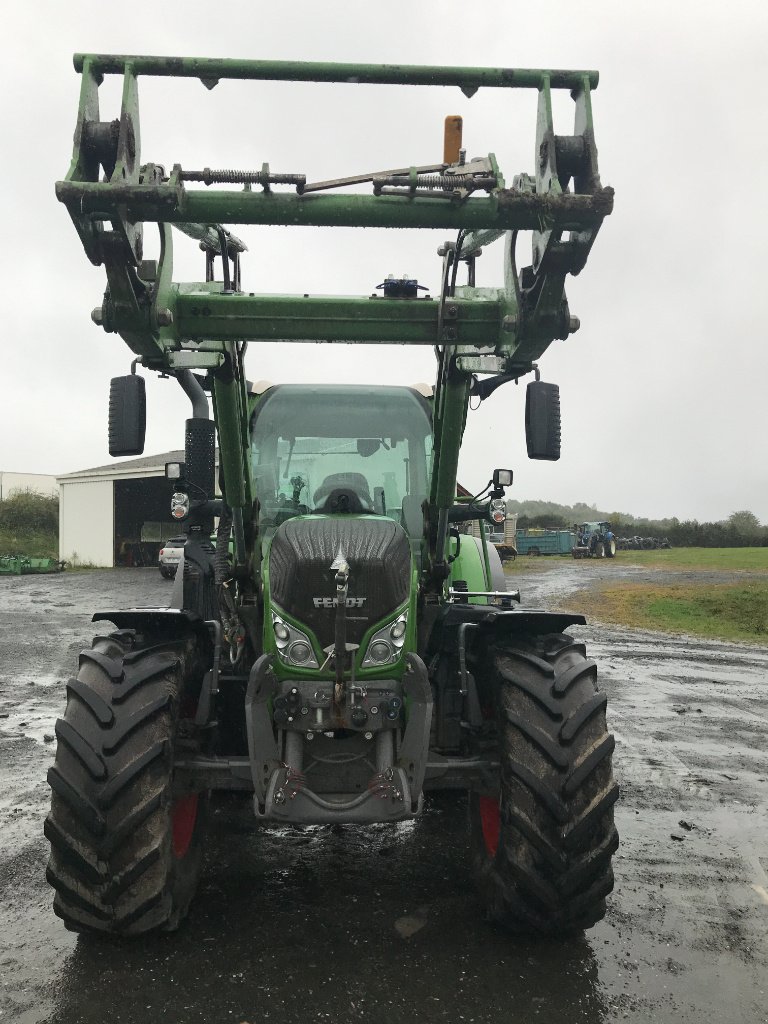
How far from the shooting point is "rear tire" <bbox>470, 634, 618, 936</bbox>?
3369 millimetres

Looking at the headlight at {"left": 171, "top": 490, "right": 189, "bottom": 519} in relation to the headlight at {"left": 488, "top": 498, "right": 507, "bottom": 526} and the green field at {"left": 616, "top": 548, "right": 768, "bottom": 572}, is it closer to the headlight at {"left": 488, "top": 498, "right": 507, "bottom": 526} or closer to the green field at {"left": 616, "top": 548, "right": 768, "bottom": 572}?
the headlight at {"left": 488, "top": 498, "right": 507, "bottom": 526}

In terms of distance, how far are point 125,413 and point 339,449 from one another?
5.01ft

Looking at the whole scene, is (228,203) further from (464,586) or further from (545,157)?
(464,586)

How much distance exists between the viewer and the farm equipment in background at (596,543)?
44.3 metres

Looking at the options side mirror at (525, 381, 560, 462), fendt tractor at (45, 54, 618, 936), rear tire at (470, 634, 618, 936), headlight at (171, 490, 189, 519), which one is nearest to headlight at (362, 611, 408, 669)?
fendt tractor at (45, 54, 618, 936)

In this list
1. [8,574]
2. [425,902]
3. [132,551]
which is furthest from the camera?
[132,551]

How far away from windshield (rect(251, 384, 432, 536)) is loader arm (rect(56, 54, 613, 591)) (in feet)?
2.41

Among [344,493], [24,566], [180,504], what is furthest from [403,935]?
[24,566]

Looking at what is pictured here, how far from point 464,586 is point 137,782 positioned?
8.73ft

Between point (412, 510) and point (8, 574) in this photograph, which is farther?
point (8, 574)

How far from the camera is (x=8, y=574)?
3056 cm

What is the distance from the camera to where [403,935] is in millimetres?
3646

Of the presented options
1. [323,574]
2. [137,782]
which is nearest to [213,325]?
[323,574]

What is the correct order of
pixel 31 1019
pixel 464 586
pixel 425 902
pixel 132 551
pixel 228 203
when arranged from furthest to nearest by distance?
1. pixel 132 551
2. pixel 464 586
3. pixel 425 902
4. pixel 228 203
5. pixel 31 1019
